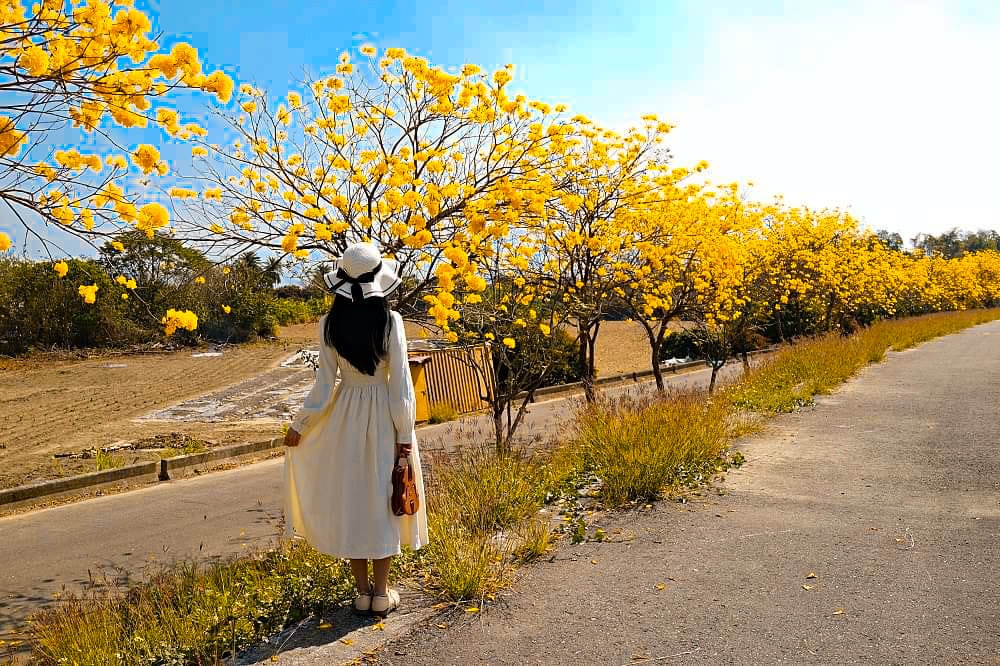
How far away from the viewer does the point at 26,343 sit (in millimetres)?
26719

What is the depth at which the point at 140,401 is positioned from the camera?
56.0ft

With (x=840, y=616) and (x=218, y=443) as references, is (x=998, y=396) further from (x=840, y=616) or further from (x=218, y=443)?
(x=218, y=443)

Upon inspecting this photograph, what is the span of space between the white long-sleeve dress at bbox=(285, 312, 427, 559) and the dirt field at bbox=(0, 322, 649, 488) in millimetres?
7096

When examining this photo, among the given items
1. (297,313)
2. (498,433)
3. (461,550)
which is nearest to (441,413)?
(498,433)

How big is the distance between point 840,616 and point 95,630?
3.33 metres

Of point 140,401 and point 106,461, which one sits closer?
point 106,461

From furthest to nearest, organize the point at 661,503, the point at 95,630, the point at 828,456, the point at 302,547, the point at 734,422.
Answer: the point at 734,422 → the point at 828,456 → the point at 661,503 → the point at 302,547 → the point at 95,630

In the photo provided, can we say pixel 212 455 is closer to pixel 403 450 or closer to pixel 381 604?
pixel 381 604

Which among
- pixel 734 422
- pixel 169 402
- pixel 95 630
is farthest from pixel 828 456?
pixel 169 402

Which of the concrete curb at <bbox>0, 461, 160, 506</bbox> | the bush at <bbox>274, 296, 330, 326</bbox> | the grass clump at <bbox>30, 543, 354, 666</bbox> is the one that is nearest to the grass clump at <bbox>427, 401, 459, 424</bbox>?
the concrete curb at <bbox>0, 461, 160, 506</bbox>

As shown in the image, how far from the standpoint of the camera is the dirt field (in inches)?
455

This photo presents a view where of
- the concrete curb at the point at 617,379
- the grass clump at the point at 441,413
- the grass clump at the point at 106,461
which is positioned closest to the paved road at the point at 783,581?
the grass clump at the point at 106,461

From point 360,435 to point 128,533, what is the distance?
4.55 m

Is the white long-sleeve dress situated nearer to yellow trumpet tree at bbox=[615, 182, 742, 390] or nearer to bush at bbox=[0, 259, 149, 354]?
yellow trumpet tree at bbox=[615, 182, 742, 390]
